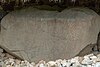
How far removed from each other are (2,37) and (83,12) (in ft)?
2.43

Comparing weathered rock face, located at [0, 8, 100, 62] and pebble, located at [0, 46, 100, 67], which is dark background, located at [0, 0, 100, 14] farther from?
pebble, located at [0, 46, 100, 67]

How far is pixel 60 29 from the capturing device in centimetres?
180

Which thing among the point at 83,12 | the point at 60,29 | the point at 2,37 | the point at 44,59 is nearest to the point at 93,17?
the point at 83,12

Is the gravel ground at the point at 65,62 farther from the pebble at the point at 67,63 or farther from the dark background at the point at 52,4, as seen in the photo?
the dark background at the point at 52,4

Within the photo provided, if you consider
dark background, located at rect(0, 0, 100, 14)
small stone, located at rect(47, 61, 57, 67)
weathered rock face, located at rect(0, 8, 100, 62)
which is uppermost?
dark background, located at rect(0, 0, 100, 14)

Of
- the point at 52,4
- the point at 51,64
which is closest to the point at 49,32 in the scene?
the point at 51,64

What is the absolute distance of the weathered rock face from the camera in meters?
1.78

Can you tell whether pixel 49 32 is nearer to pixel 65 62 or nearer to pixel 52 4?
pixel 65 62

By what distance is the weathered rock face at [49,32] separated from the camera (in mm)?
1784

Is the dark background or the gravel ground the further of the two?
the dark background

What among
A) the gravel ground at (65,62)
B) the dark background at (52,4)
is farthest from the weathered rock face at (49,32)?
the dark background at (52,4)

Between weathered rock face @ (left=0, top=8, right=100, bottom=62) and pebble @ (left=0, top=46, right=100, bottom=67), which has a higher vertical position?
weathered rock face @ (left=0, top=8, right=100, bottom=62)

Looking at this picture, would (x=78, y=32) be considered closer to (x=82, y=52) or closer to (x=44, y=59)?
(x=82, y=52)

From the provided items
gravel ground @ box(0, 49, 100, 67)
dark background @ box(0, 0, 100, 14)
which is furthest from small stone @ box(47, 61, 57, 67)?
dark background @ box(0, 0, 100, 14)
